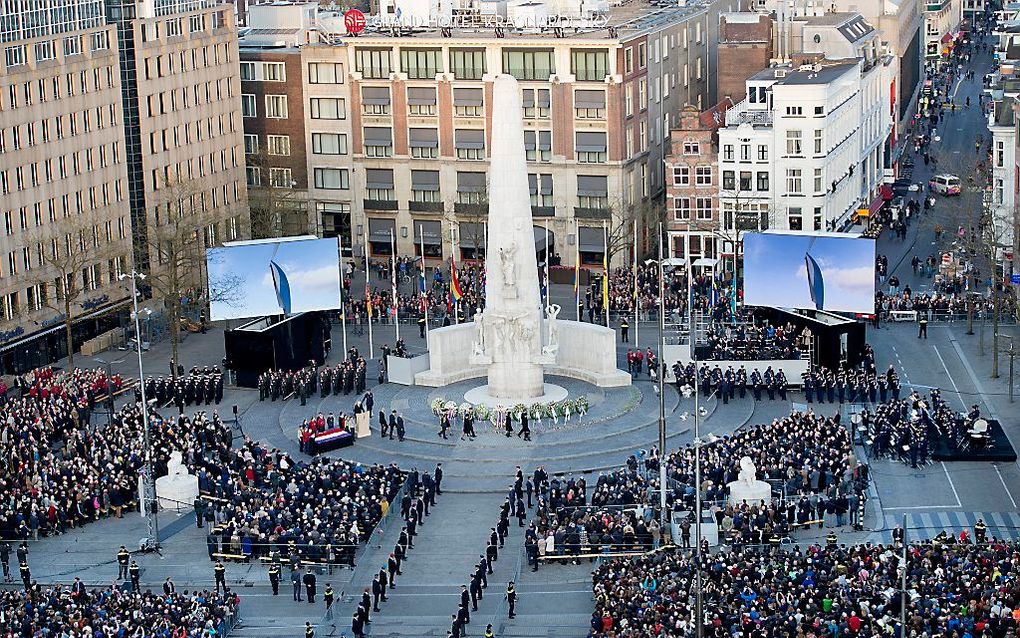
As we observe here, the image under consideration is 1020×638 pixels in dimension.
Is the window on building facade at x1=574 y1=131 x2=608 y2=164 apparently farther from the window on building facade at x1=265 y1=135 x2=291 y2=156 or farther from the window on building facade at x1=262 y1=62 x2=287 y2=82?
the window on building facade at x1=262 y1=62 x2=287 y2=82

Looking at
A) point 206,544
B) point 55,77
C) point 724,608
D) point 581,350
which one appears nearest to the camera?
point 724,608

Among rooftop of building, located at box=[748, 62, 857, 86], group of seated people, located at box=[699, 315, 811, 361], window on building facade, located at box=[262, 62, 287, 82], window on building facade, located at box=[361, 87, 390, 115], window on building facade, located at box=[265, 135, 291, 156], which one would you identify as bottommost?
A: group of seated people, located at box=[699, 315, 811, 361]

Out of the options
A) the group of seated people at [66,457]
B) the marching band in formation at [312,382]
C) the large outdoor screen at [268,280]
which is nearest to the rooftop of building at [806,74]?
the large outdoor screen at [268,280]

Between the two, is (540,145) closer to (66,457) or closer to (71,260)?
(71,260)

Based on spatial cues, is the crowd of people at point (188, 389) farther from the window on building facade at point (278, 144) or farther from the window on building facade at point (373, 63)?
the window on building facade at point (278, 144)

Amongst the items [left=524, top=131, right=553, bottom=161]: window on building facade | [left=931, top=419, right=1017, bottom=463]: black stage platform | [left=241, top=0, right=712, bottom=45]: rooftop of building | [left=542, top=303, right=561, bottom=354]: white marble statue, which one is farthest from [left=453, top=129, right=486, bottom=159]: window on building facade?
[left=931, top=419, right=1017, bottom=463]: black stage platform

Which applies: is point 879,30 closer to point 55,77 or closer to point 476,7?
point 476,7

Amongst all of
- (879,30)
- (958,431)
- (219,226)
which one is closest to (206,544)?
(958,431)

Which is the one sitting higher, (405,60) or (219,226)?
(405,60)
